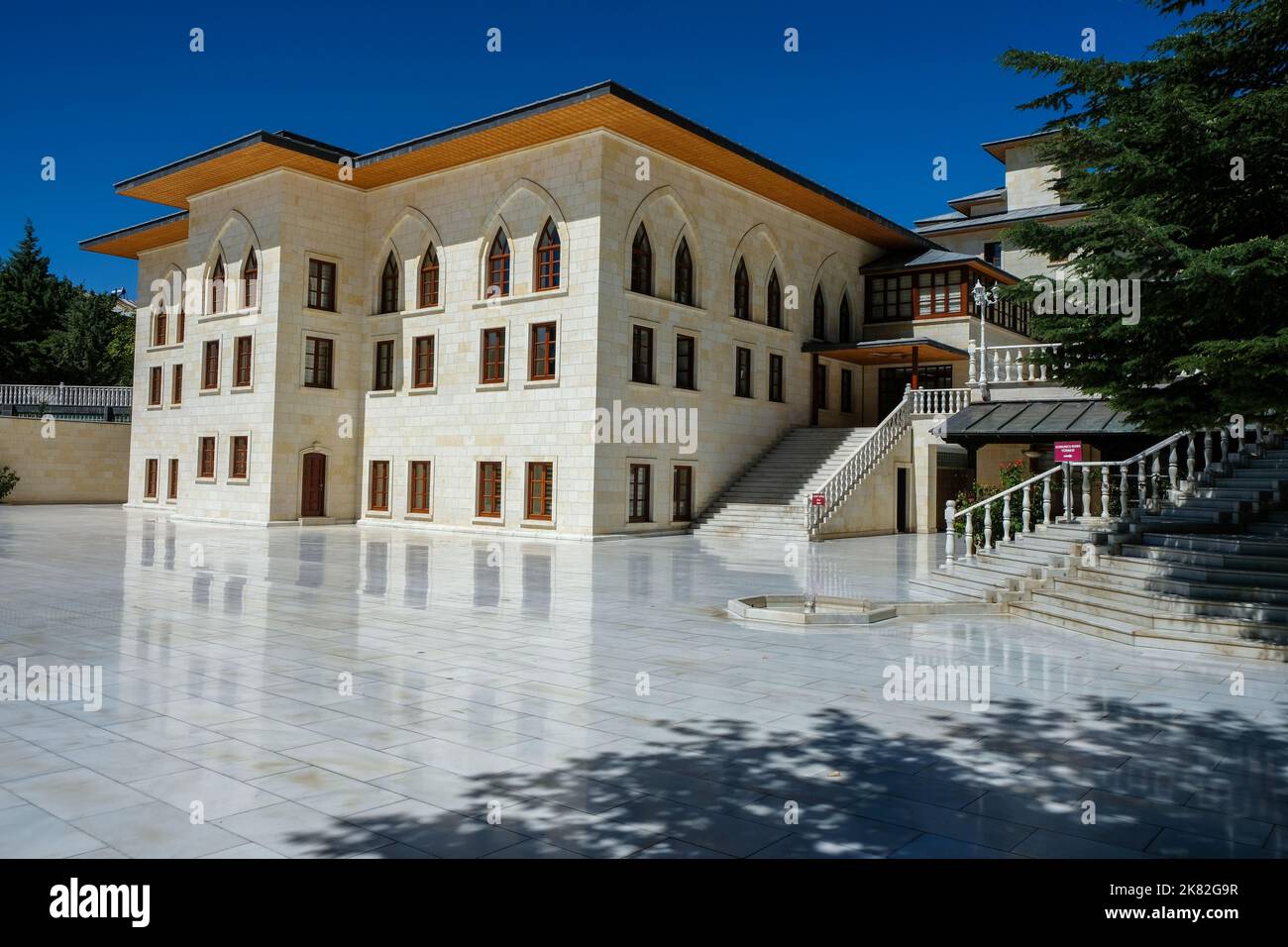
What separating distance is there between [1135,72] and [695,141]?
50.4 ft

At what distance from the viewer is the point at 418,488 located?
27.7 meters

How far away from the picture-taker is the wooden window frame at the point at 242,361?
93.9 ft

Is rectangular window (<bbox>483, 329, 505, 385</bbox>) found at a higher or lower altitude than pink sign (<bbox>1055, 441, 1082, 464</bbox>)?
higher

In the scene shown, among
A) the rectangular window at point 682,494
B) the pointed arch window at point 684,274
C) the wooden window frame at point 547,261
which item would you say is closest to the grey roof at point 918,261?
the pointed arch window at point 684,274

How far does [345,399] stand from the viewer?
94.7 ft

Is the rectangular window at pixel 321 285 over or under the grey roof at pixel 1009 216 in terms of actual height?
under

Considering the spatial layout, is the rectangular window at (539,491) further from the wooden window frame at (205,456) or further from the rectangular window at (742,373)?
the wooden window frame at (205,456)

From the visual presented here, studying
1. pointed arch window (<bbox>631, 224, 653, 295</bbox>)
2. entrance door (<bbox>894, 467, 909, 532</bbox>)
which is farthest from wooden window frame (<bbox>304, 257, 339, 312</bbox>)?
entrance door (<bbox>894, 467, 909, 532</bbox>)

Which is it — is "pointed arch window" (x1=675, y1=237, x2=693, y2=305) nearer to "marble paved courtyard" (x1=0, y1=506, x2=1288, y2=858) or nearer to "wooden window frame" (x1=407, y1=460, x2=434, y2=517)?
"wooden window frame" (x1=407, y1=460, x2=434, y2=517)

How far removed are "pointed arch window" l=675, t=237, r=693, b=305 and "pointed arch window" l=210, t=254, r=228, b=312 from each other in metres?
14.2

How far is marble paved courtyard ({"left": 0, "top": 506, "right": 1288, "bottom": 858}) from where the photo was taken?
444 cm

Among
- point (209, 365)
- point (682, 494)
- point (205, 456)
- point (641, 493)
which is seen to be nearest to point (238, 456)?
point (205, 456)

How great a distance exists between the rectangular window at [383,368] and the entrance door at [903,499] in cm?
1521
